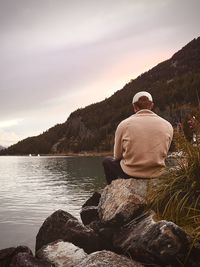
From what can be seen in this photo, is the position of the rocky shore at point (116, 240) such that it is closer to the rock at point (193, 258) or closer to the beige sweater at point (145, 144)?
the rock at point (193, 258)

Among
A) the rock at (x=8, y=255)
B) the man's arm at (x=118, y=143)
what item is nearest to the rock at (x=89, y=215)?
the man's arm at (x=118, y=143)

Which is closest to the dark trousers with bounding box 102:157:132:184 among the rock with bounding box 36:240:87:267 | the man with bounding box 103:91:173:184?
the man with bounding box 103:91:173:184

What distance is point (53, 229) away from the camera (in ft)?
25.1

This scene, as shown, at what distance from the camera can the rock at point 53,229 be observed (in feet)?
24.7

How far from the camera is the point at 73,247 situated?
6523 mm

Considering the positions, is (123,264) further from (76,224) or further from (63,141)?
(63,141)

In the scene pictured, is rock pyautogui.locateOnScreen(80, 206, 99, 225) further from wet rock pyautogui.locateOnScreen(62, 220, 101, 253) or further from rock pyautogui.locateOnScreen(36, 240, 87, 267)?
rock pyautogui.locateOnScreen(36, 240, 87, 267)

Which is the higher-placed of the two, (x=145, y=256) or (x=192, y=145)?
(x=192, y=145)

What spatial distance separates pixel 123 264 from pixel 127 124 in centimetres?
279

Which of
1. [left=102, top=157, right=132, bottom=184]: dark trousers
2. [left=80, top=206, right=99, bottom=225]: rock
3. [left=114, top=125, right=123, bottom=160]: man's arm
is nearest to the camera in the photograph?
[left=114, top=125, right=123, bottom=160]: man's arm

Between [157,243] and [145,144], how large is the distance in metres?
2.33

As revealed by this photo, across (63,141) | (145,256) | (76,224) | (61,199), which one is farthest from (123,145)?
(63,141)

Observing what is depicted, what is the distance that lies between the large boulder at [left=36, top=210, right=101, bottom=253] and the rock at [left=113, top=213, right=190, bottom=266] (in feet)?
3.78

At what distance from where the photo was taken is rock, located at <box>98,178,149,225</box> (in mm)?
A: 6617
